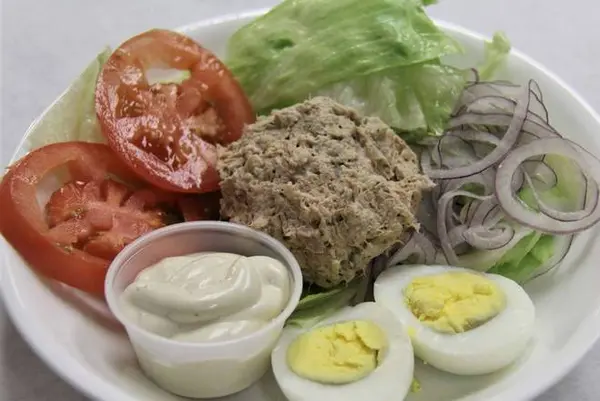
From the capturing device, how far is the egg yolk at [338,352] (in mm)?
1953

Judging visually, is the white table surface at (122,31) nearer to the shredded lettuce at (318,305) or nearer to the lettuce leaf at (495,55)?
the lettuce leaf at (495,55)

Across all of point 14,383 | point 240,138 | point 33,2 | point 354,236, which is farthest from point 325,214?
point 33,2

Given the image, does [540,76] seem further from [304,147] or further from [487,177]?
[304,147]

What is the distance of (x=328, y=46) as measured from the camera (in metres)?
2.74

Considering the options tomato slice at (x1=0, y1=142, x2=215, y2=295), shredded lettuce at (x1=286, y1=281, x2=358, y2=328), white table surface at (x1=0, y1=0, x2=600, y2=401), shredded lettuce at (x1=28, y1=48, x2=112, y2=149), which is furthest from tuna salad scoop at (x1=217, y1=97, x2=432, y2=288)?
white table surface at (x1=0, y1=0, x2=600, y2=401)

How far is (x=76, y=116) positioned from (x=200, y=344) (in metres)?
1.05

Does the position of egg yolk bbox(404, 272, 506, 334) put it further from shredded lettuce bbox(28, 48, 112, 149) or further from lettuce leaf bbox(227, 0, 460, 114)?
shredded lettuce bbox(28, 48, 112, 149)

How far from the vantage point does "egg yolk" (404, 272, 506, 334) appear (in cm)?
210

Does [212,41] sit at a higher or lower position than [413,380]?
higher

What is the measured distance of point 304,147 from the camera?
236cm

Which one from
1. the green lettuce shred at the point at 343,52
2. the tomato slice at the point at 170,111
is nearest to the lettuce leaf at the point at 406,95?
the green lettuce shred at the point at 343,52

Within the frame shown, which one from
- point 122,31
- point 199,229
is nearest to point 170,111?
point 199,229

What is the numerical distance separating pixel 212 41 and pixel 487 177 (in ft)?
3.97

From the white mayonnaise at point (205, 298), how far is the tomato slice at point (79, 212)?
0.19 m
